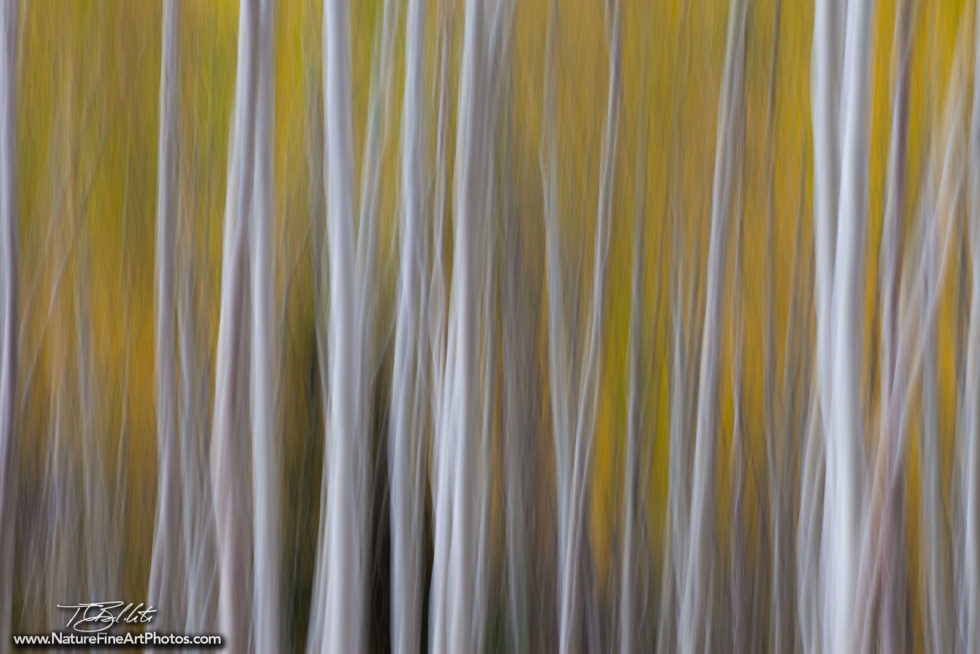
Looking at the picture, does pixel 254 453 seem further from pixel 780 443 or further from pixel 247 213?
→ pixel 780 443

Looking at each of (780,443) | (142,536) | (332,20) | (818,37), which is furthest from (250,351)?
(818,37)

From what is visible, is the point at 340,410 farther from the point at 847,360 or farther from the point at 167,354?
the point at 847,360

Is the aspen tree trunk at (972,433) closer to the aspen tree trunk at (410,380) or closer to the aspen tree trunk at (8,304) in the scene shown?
the aspen tree trunk at (410,380)

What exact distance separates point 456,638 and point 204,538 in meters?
0.29

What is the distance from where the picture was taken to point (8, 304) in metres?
0.83

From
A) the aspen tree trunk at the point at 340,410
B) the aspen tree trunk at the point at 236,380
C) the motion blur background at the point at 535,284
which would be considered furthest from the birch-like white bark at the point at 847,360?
the aspen tree trunk at the point at 236,380

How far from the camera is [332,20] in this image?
2.65 feet

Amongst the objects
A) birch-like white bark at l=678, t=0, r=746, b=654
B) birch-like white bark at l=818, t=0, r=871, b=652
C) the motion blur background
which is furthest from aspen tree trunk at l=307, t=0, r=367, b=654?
birch-like white bark at l=818, t=0, r=871, b=652
